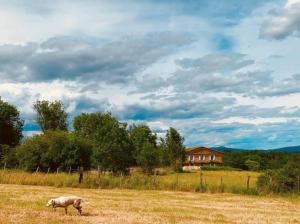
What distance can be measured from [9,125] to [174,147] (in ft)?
127

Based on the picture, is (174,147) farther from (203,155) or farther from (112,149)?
(203,155)

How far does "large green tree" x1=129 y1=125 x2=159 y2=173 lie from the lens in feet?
300

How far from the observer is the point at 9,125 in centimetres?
11256

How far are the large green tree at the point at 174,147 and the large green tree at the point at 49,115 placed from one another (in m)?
30.0

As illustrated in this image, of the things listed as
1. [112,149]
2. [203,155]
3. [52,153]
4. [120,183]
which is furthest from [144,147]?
[203,155]

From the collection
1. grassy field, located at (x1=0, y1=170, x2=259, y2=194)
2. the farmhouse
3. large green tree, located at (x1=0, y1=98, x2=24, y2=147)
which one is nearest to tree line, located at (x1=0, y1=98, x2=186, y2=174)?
large green tree, located at (x1=0, y1=98, x2=24, y2=147)

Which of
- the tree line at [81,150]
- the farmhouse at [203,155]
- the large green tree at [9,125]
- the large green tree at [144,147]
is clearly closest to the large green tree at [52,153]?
the tree line at [81,150]

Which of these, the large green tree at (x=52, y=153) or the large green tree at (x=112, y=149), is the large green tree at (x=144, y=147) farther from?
the large green tree at (x=52, y=153)

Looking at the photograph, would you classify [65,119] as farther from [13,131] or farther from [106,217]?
[106,217]

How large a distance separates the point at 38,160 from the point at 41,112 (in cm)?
5289

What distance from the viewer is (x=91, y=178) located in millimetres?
49438

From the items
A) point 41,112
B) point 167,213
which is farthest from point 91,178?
point 41,112

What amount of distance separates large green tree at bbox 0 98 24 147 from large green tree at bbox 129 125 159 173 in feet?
87.2

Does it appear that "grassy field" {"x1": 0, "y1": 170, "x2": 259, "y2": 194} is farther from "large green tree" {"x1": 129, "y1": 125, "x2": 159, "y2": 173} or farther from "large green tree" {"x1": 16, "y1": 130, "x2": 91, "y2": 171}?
"large green tree" {"x1": 129, "y1": 125, "x2": 159, "y2": 173}
